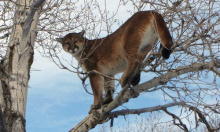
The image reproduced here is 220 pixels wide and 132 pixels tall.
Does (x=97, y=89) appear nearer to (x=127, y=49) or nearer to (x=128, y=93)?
(x=128, y=93)

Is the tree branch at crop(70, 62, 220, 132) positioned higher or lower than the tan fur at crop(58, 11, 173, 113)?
lower

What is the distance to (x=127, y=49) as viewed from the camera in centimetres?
582

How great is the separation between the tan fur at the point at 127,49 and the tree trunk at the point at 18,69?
1.00 meters

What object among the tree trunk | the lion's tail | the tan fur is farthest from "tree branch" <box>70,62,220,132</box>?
the tree trunk

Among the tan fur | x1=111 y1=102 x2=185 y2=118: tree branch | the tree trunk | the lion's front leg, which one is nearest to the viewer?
the tree trunk

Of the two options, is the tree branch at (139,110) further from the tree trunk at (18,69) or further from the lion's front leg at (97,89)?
the tree trunk at (18,69)

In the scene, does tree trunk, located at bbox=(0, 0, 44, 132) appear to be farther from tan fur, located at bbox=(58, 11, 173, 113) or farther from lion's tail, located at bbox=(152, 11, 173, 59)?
lion's tail, located at bbox=(152, 11, 173, 59)

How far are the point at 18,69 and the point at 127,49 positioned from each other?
200 cm

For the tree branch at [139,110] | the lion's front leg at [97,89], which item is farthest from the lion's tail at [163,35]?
the lion's front leg at [97,89]

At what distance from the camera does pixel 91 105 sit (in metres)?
6.52

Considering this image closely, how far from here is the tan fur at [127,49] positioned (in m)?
5.55

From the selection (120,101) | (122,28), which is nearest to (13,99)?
(120,101)

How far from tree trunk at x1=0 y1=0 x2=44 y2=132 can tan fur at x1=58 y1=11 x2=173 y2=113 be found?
1.00 meters

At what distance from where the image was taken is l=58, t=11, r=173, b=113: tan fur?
219 inches
